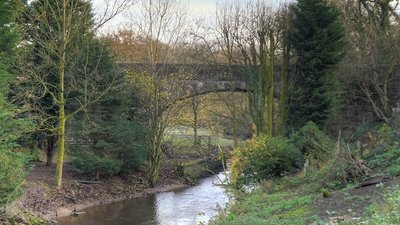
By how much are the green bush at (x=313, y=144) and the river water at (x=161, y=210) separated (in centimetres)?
325

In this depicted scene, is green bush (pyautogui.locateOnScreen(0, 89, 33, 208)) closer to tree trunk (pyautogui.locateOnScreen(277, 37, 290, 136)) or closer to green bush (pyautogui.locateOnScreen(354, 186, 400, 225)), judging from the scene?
green bush (pyautogui.locateOnScreen(354, 186, 400, 225))

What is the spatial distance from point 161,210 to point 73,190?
159 inches

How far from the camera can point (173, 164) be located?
83.7ft

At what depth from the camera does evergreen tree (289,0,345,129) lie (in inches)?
788

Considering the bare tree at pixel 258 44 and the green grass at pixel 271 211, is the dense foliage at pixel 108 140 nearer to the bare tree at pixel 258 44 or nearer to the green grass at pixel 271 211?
the bare tree at pixel 258 44

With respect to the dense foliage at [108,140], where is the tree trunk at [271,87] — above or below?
above

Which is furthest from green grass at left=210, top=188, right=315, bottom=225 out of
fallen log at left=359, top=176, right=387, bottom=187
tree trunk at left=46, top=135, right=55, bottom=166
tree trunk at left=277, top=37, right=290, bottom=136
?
tree trunk at left=46, top=135, right=55, bottom=166

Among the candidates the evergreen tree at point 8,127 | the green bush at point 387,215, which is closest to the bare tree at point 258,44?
the evergreen tree at point 8,127

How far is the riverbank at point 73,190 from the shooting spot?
16.7 m

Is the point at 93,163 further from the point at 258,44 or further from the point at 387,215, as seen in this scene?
the point at 387,215

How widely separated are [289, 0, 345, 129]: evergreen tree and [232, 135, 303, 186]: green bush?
4.90m

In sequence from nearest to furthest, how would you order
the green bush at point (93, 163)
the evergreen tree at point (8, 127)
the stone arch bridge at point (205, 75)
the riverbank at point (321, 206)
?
1. the riverbank at point (321, 206)
2. the evergreen tree at point (8, 127)
3. the green bush at point (93, 163)
4. the stone arch bridge at point (205, 75)

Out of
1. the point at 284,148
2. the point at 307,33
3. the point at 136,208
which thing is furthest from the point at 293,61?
the point at 136,208

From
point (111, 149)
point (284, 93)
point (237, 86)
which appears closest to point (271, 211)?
point (284, 93)
